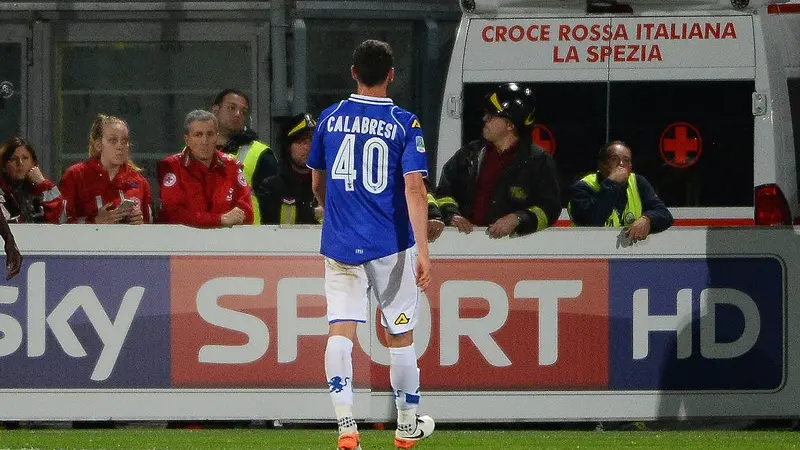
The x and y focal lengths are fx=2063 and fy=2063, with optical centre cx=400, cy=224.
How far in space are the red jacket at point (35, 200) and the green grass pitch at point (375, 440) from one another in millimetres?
1341

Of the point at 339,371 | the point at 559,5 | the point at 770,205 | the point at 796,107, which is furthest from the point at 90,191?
the point at 796,107

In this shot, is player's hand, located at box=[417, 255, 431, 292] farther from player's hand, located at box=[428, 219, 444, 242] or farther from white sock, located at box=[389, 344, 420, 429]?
player's hand, located at box=[428, 219, 444, 242]

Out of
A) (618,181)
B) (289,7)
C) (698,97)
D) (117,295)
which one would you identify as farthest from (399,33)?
(117,295)

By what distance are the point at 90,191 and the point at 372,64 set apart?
9.01 feet

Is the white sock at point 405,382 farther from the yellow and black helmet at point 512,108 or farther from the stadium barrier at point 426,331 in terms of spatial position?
the yellow and black helmet at point 512,108

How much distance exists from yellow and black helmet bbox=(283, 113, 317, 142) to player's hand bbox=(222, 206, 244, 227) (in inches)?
44.0

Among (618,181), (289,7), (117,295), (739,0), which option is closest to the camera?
(117,295)

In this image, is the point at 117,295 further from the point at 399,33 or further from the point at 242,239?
the point at 399,33

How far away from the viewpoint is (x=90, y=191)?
1182 centimetres

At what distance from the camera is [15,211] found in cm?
1204

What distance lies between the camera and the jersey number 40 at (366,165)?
9648 millimetres

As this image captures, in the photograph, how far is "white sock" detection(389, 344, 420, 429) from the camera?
32.1ft

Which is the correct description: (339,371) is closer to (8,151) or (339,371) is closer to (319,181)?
(319,181)

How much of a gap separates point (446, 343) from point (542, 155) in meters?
1.18
